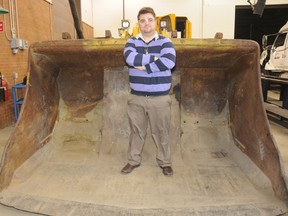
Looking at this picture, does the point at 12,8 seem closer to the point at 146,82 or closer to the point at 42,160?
the point at 42,160

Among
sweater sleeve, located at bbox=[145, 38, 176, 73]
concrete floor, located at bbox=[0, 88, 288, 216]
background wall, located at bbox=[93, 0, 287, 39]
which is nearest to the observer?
concrete floor, located at bbox=[0, 88, 288, 216]

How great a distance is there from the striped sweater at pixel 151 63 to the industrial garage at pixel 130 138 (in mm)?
36

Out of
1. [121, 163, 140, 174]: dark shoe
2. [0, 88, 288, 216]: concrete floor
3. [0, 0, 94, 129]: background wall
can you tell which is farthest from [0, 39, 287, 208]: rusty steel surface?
[0, 0, 94, 129]: background wall

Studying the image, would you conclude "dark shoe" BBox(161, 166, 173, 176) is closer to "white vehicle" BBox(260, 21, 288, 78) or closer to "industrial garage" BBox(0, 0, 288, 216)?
"industrial garage" BBox(0, 0, 288, 216)

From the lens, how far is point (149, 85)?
7.52 ft

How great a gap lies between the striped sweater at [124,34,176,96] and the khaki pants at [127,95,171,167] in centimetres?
6

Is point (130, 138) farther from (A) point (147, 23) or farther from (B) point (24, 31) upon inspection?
(B) point (24, 31)

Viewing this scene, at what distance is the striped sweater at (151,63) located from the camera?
7.11 ft

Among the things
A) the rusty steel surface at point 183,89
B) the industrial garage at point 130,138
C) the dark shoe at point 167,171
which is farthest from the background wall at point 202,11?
the dark shoe at point 167,171

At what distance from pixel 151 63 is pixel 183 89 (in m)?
0.89

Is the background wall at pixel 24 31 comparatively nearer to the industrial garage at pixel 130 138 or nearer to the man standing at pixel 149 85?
the industrial garage at pixel 130 138

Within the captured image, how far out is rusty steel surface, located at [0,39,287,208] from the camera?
7.41 ft

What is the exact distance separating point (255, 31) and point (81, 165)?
1644cm

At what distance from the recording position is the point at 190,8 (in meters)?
9.53
